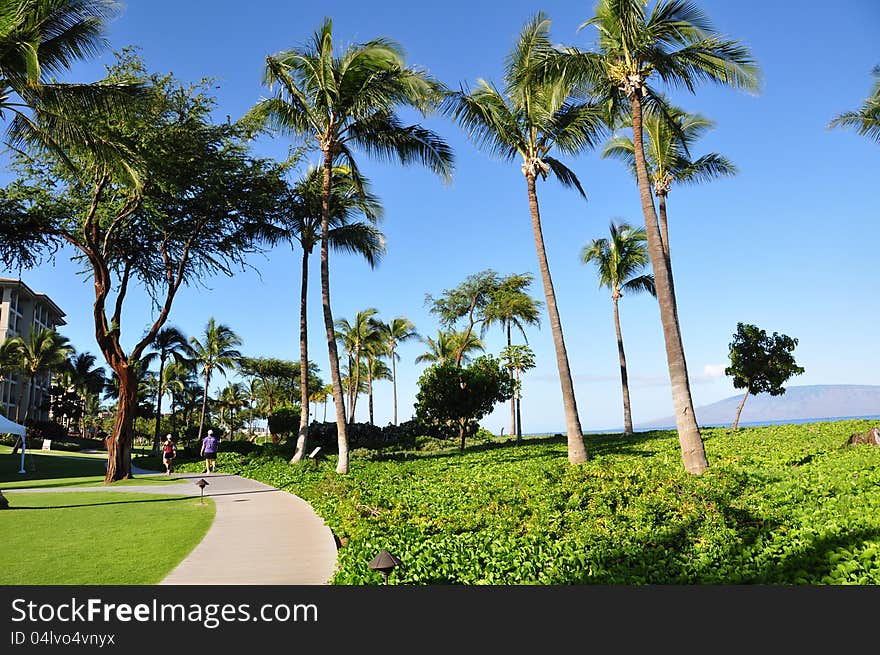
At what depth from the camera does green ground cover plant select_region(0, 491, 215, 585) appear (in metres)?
6.32

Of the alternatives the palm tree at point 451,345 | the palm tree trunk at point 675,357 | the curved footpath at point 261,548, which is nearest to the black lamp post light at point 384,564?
the curved footpath at point 261,548

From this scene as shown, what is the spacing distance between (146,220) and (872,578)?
73.9 feet

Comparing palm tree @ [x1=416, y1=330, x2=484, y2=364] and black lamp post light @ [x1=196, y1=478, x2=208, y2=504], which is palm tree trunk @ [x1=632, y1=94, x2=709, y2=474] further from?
palm tree @ [x1=416, y1=330, x2=484, y2=364]

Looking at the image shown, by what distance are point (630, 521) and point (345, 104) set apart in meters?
15.4

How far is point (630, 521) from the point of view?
838 centimetres

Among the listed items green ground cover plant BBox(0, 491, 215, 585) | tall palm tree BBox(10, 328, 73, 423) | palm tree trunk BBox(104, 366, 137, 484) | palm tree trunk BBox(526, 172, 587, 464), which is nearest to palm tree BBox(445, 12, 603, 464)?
palm tree trunk BBox(526, 172, 587, 464)

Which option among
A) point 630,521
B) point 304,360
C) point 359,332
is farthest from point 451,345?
point 630,521

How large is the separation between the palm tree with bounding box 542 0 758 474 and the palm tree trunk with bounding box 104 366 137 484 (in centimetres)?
1721

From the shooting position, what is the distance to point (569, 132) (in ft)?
55.3

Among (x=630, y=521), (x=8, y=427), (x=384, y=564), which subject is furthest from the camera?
(x=8, y=427)

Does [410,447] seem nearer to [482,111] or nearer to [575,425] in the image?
[575,425]

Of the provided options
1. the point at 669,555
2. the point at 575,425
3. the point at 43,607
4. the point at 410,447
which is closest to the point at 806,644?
the point at 669,555

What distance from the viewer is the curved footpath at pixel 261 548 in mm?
6133

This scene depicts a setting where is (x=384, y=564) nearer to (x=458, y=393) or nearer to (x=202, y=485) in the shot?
(x=202, y=485)
